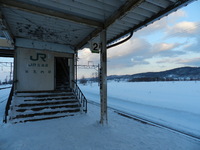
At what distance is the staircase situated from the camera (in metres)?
4.72

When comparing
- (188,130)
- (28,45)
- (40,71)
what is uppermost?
(28,45)

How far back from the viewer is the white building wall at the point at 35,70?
597 cm

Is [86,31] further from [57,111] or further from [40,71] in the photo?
[57,111]

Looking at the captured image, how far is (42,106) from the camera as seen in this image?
5332mm

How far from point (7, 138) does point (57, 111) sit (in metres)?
2.22

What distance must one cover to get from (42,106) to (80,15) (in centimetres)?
433

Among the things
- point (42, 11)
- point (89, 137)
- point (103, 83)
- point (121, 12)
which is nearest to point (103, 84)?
point (103, 83)

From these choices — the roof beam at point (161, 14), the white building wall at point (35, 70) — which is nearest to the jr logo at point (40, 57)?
the white building wall at point (35, 70)

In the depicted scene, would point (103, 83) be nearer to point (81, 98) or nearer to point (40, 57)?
point (81, 98)

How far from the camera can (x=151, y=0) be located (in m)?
3.01

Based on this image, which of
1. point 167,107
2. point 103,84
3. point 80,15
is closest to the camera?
point 80,15

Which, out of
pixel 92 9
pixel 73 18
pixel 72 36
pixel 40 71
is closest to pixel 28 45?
pixel 40 71

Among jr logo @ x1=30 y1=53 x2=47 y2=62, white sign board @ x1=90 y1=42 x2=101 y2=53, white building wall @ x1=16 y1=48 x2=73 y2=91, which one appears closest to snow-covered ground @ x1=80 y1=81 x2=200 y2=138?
white sign board @ x1=90 y1=42 x2=101 y2=53

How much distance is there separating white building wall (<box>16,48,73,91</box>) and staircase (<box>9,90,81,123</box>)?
1.58 feet
